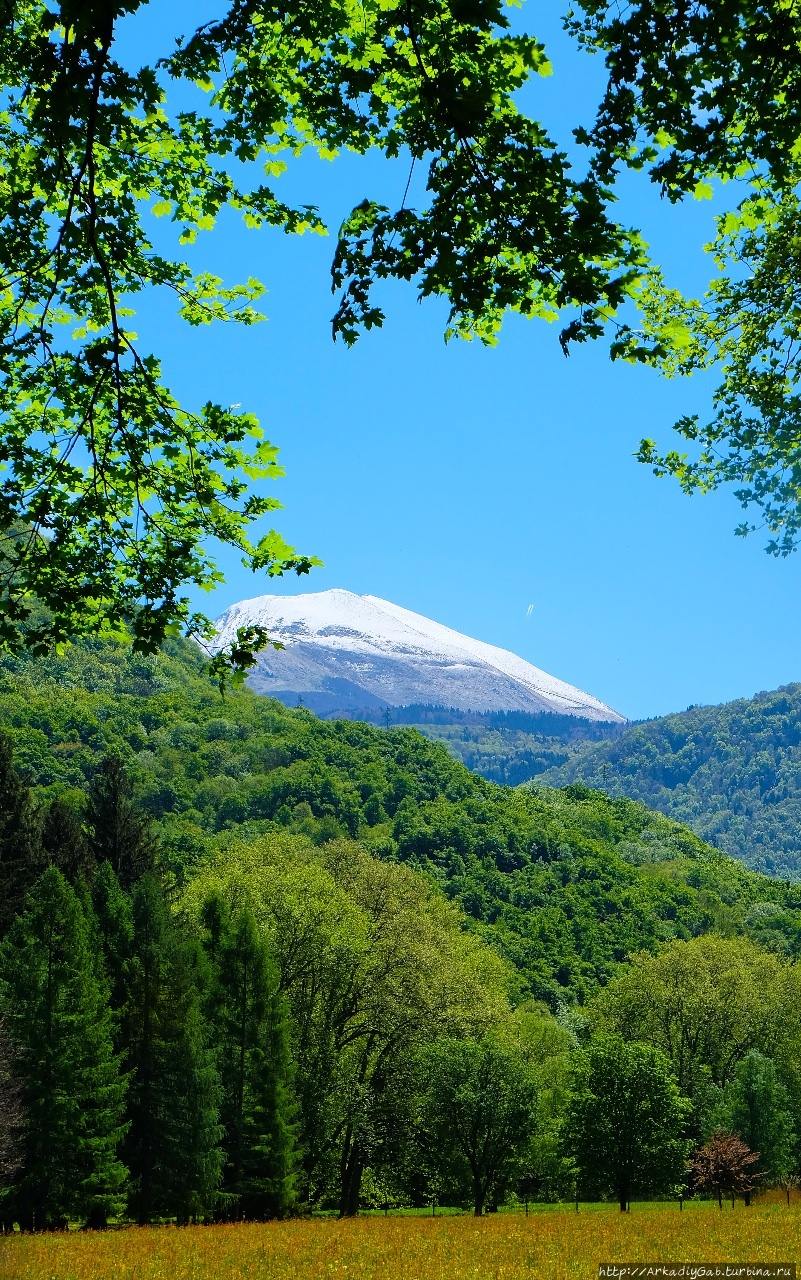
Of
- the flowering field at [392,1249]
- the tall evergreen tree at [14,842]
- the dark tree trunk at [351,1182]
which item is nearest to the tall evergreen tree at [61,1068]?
the flowering field at [392,1249]

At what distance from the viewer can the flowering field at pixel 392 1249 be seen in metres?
15.3

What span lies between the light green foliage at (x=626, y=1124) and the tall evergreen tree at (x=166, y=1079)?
48.4ft

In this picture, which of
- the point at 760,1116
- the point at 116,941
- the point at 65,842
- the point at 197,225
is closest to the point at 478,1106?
the point at 116,941

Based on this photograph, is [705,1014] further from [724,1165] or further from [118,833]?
[118,833]

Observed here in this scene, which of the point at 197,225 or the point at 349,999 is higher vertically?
the point at 197,225

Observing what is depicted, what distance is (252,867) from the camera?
4397 cm

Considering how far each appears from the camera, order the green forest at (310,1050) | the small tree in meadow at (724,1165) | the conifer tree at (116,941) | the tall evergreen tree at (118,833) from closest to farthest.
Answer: the green forest at (310,1050)
the conifer tree at (116,941)
the small tree in meadow at (724,1165)
the tall evergreen tree at (118,833)

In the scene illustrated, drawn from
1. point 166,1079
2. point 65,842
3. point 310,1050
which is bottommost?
point 310,1050

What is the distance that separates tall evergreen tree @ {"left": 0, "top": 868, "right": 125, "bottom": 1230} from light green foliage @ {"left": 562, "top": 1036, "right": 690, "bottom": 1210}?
17.5 metres

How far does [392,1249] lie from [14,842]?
28.3 metres

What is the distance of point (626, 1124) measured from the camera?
37.6m

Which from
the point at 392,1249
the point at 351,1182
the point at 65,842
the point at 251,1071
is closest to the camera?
the point at 392,1249

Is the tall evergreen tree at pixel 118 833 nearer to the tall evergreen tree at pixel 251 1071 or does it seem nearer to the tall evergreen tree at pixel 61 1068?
the tall evergreen tree at pixel 251 1071

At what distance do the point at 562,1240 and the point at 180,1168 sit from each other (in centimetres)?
1361
